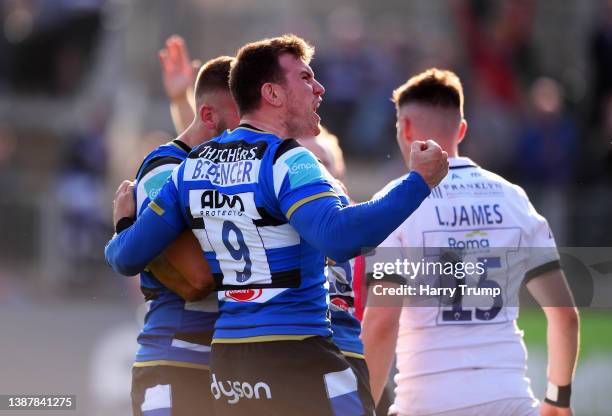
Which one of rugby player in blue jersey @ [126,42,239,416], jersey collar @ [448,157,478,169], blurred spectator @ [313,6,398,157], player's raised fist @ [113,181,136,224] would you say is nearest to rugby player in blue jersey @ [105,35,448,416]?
player's raised fist @ [113,181,136,224]

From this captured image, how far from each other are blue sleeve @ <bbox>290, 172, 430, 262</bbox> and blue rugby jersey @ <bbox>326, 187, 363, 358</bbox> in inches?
28.1

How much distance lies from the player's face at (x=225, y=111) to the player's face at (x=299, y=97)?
79cm

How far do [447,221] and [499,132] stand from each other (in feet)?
30.3

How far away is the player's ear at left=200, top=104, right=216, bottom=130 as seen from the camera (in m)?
5.67

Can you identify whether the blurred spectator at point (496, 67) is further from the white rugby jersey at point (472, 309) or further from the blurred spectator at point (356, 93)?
the white rugby jersey at point (472, 309)

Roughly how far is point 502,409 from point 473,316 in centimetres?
47

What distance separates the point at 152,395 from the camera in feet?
18.0

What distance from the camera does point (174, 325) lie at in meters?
5.52

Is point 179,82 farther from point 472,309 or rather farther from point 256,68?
point 472,309

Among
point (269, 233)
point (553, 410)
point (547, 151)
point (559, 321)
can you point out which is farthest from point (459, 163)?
point (547, 151)

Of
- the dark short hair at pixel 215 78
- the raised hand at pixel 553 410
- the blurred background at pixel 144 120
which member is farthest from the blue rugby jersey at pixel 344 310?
the blurred background at pixel 144 120

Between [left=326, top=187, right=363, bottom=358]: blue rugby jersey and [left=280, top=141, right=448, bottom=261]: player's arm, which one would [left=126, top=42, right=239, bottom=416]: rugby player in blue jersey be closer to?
[left=326, top=187, right=363, bottom=358]: blue rugby jersey

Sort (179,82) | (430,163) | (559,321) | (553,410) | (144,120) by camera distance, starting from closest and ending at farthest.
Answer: (430,163) → (559,321) → (553,410) → (179,82) → (144,120)

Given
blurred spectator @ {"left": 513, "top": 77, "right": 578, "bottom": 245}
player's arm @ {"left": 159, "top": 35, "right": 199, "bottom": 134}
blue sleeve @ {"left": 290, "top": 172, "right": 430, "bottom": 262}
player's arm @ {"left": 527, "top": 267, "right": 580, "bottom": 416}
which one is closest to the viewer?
blue sleeve @ {"left": 290, "top": 172, "right": 430, "bottom": 262}
